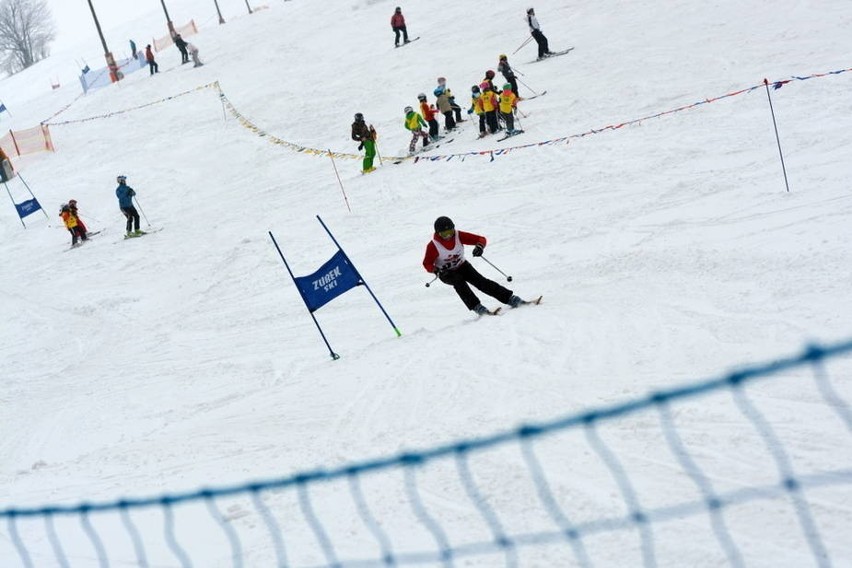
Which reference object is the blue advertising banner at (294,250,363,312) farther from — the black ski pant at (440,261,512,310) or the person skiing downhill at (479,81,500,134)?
the person skiing downhill at (479,81,500,134)

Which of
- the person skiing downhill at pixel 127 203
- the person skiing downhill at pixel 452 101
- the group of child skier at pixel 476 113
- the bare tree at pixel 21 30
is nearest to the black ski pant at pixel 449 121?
the group of child skier at pixel 476 113

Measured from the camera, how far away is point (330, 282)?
9.59m

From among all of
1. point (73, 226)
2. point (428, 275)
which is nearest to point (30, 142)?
point (73, 226)

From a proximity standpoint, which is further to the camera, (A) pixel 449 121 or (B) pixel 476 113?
(A) pixel 449 121

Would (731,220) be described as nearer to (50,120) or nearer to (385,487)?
(385,487)

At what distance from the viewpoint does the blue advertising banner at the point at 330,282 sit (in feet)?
31.4

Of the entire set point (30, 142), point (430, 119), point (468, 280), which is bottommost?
point (468, 280)

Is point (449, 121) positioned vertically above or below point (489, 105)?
below

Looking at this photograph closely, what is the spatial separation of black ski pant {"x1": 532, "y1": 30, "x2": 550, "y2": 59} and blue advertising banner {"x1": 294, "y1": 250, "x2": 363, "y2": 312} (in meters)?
16.6

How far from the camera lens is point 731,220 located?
10203mm

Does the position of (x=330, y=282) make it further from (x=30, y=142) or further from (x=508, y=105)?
(x=30, y=142)

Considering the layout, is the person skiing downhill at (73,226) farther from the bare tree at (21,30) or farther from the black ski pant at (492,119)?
the bare tree at (21,30)

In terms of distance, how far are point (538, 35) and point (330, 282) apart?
16.8 meters

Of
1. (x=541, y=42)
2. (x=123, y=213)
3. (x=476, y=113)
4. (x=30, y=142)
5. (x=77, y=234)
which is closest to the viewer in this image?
(x=476, y=113)
